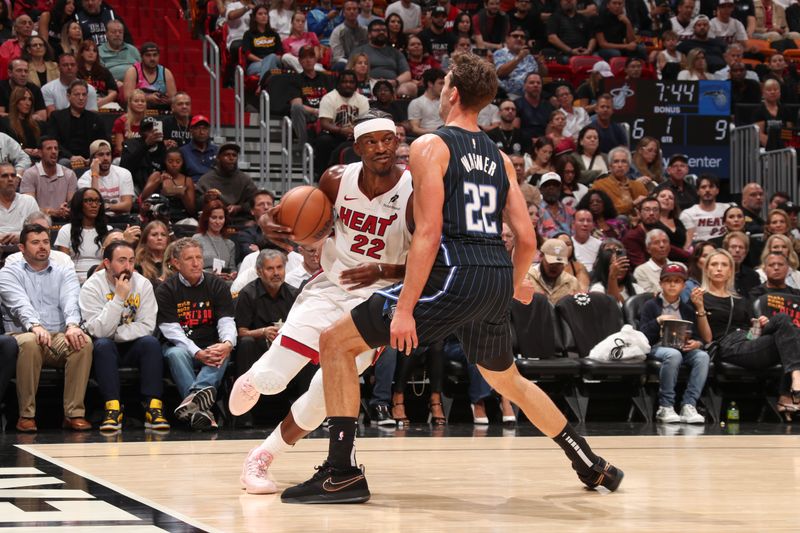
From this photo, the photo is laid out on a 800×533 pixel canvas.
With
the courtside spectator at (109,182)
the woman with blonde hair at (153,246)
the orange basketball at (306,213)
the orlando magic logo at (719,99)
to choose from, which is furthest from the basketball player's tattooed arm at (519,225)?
the orlando magic logo at (719,99)

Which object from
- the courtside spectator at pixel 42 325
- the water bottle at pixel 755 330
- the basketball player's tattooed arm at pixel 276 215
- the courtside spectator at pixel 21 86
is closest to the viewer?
the basketball player's tattooed arm at pixel 276 215

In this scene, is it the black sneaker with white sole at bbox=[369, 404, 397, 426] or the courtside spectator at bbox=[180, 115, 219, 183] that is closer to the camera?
the black sneaker with white sole at bbox=[369, 404, 397, 426]

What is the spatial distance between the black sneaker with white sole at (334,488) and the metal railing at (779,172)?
9.78 meters

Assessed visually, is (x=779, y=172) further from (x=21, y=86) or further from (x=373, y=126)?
(x=373, y=126)

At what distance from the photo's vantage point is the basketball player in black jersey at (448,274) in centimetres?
450

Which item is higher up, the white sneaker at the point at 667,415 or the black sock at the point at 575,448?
the black sock at the point at 575,448

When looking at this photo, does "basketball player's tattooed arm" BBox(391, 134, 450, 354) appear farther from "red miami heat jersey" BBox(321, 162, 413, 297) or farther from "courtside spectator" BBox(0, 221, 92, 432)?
"courtside spectator" BBox(0, 221, 92, 432)

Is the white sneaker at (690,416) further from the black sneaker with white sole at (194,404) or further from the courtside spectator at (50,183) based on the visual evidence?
the courtside spectator at (50,183)

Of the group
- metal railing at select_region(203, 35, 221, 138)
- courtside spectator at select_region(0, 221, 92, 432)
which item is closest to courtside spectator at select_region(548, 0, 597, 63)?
metal railing at select_region(203, 35, 221, 138)

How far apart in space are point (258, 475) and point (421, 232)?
1360mm

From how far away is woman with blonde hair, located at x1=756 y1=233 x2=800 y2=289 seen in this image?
10.4 m

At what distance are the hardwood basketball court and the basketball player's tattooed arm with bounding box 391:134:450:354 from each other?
70 centimetres

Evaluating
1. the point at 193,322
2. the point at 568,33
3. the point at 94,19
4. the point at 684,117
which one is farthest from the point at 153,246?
the point at 568,33

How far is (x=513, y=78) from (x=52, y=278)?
7773mm
